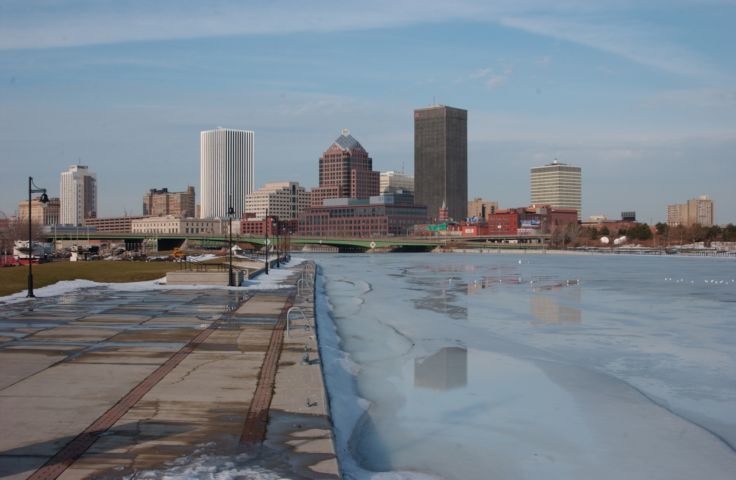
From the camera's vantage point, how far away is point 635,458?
13.8 m

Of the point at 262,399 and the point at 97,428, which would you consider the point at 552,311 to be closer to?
the point at 262,399

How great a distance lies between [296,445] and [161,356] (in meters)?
8.76

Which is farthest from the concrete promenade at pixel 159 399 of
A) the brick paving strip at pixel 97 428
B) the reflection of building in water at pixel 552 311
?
the reflection of building in water at pixel 552 311

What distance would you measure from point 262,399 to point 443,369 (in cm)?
896

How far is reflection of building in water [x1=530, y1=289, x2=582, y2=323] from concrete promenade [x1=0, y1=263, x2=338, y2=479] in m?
14.9

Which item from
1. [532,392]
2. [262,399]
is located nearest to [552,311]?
[532,392]

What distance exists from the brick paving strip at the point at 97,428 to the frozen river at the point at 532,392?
396 cm

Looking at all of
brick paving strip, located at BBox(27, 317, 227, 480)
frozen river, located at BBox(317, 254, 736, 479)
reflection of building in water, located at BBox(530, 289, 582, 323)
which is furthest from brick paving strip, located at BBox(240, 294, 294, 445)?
reflection of building in water, located at BBox(530, 289, 582, 323)

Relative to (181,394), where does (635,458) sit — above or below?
below

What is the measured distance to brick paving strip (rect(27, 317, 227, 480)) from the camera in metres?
10.1

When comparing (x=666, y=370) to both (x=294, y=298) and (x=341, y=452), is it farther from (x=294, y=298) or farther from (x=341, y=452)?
(x=294, y=298)

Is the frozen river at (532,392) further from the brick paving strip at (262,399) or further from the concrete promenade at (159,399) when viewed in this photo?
the brick paving strip at (262,399)

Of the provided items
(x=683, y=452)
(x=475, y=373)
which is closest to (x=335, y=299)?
(x=475, y=373)

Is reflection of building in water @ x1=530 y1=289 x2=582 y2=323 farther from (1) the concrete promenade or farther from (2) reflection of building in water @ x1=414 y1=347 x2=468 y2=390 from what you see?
(1) the concrete promenade
